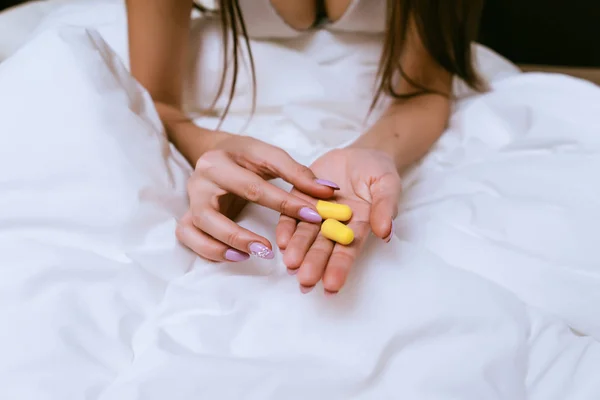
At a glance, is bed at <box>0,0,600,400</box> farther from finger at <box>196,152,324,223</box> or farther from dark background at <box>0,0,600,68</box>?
dark background at <box>0,0,600,68</box>

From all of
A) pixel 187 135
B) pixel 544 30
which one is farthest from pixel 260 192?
pixel 544 30

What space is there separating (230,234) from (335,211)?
0.11 m

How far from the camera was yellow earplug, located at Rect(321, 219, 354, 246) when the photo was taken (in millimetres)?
521

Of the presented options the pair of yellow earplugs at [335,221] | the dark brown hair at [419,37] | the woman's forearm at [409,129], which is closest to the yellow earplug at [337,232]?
the pair of yellow earplugs at [335,221]

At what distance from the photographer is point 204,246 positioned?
58 centimetres

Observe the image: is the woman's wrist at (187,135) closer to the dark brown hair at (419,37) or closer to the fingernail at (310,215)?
the dark brown hair at (419,37)

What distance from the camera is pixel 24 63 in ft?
2.16

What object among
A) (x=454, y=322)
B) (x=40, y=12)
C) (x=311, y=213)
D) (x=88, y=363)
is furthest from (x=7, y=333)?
(x=40, y=12)

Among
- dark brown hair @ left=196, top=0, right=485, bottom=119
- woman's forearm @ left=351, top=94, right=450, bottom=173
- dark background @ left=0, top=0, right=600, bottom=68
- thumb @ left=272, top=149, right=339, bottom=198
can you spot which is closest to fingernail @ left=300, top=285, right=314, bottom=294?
thumb @ left=272, top=149, right=339, bottom=198

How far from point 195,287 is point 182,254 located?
2.3 inches

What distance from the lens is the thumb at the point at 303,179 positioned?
585mm

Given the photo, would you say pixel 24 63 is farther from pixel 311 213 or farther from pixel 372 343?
pixel 372 343

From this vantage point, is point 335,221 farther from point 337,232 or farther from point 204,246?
point 204,246

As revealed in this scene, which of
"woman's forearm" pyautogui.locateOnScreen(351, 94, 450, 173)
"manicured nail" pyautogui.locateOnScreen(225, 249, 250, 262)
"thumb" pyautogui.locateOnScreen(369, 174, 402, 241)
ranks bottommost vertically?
"woman's forearm" pyautogui.locateOnScreen(351, 94, 450, 173)
